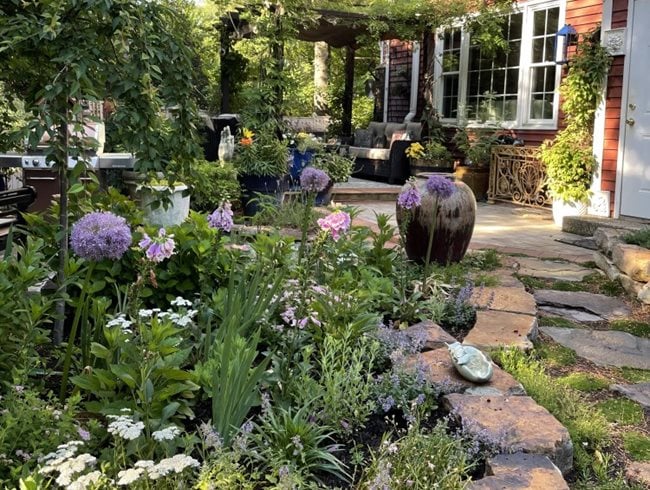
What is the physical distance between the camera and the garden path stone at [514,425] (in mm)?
1962

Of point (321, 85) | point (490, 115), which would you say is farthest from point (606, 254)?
point (321, 85)

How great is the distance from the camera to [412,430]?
1.88m

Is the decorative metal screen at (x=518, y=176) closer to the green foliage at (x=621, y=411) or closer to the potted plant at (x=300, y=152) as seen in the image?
the potted plant at (x=300, y=152)

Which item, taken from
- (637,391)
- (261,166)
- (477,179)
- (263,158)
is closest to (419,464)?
(637,391)

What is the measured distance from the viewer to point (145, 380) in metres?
1.70

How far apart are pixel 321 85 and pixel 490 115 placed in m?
6.13

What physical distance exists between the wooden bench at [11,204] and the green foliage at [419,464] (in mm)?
2391

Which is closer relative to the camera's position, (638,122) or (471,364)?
(471,364)

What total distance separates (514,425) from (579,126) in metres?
6.00

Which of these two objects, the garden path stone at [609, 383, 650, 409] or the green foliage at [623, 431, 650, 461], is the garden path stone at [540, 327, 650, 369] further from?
the green foliage at [623, 431, 650, 461]

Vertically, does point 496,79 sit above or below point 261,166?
above

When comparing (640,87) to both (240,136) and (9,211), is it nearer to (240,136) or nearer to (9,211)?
(240,136)

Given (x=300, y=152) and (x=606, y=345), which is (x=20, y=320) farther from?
(x=300, y=152)

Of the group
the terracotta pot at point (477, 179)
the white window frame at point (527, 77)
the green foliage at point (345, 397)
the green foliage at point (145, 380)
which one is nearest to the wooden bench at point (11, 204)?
the green foliage at point (145, 380)
